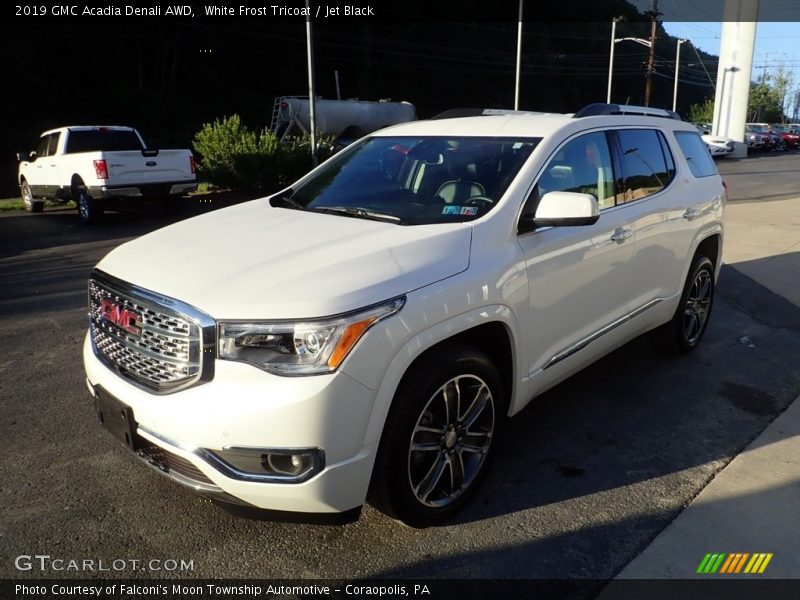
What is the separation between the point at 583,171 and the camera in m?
3.80

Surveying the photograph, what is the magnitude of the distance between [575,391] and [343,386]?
258 cm

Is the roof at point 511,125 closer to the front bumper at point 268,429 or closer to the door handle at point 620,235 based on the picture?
the door handle at point 620,235

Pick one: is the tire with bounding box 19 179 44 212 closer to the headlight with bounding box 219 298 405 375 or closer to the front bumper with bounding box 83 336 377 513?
the front bumper with bounding box 83 336 377 513

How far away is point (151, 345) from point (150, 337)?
0.11 ft

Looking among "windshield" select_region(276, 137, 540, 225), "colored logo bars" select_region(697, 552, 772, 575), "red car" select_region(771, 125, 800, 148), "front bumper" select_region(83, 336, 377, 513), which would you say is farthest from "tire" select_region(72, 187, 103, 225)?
"red car" select_region(771, 125, 800, 148)

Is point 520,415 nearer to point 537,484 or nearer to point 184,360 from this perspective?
point 537,484

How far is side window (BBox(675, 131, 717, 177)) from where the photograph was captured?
5.07 metres

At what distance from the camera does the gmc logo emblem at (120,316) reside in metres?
2.75

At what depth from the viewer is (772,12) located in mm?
46094

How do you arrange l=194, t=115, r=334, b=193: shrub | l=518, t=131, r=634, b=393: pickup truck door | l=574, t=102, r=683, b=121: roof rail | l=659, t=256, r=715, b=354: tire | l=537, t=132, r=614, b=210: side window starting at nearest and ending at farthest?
l=518, t=131, r=634, b=393: pickup truck door → l=537, t=132, r=614, b=210: side window → l=574, t=102, r=683, b=121: roof rail → l=659, t=256, r=715, b=354: tire → l=194, t=115, r=334, b=193: shrub

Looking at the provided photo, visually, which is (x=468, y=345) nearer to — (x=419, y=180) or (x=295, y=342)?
(x=295, y=342)

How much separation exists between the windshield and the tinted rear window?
10.3m

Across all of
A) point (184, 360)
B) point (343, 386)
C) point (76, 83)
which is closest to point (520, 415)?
point (343, 386)

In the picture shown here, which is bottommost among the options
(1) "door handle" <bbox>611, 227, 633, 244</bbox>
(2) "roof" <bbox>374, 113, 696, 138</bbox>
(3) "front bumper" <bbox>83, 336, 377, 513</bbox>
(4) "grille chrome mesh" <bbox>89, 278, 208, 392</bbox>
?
(3) "front bumper" <bbox>83, 336, 377, 513</bbox>
